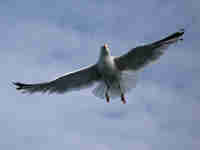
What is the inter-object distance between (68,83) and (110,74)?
2387mm

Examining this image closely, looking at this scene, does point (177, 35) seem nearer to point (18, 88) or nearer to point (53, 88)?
point (53, 88)

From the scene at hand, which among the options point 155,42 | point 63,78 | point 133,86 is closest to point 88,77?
point 63,78

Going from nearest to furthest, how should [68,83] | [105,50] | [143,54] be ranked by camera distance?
[105,50]
[143,54]
[68,83]

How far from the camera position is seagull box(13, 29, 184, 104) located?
1756cm

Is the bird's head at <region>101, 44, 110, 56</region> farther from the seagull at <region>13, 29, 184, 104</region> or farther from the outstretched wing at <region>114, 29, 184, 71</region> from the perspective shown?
the outstretched wing at <region>114, 29, 184, 71</region>

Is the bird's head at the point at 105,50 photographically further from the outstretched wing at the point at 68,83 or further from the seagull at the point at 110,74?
the outstretched wing at the point at 68,83

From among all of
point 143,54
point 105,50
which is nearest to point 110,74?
point 105,50

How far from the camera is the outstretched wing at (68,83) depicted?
18.5 meters

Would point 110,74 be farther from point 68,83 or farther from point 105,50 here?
point 68,83

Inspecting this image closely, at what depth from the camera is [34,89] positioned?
18.7 m

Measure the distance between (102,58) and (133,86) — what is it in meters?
1.91

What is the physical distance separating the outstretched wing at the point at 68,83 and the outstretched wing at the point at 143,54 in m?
1.39

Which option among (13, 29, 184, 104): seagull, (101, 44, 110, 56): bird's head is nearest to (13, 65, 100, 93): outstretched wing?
(13, 29, 184, 104): seagull

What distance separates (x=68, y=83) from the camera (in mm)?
18781
